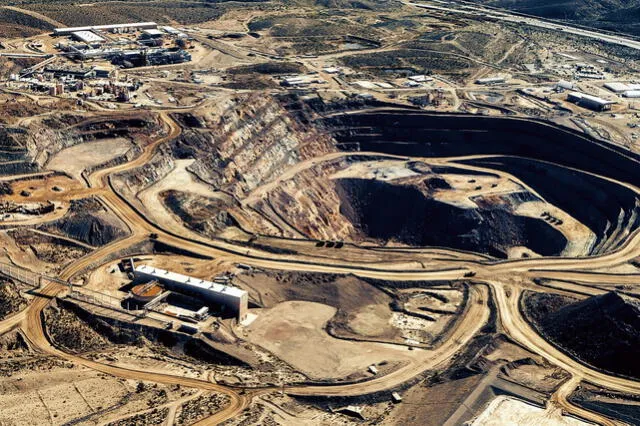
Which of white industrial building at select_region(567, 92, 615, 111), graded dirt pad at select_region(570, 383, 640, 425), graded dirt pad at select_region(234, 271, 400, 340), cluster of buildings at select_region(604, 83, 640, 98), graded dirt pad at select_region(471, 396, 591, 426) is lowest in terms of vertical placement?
graded dirt pad at select_region(234, 271, 400, 340)

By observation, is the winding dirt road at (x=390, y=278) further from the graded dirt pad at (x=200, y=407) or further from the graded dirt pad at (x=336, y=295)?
the graded dirt pad at (x=336, y=295)

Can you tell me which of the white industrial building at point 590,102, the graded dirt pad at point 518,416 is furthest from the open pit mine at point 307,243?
the white industrial building at point 590,102

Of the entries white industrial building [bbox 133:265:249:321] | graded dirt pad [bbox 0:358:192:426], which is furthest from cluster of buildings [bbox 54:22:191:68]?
graded dirt pad [bbox 0:358:192:426]

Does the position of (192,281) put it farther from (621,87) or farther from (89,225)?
(621,87)

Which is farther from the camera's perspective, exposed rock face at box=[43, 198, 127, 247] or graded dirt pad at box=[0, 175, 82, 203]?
graded dirt pad at box=[0, 175, 82, 203]

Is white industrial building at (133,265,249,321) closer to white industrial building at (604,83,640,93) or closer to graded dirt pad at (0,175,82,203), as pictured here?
graded dirt pad at (0,175,82,203)

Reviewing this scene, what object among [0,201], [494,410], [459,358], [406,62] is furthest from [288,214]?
[406,62]

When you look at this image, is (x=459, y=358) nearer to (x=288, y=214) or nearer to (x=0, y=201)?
(x=288, y=214)
